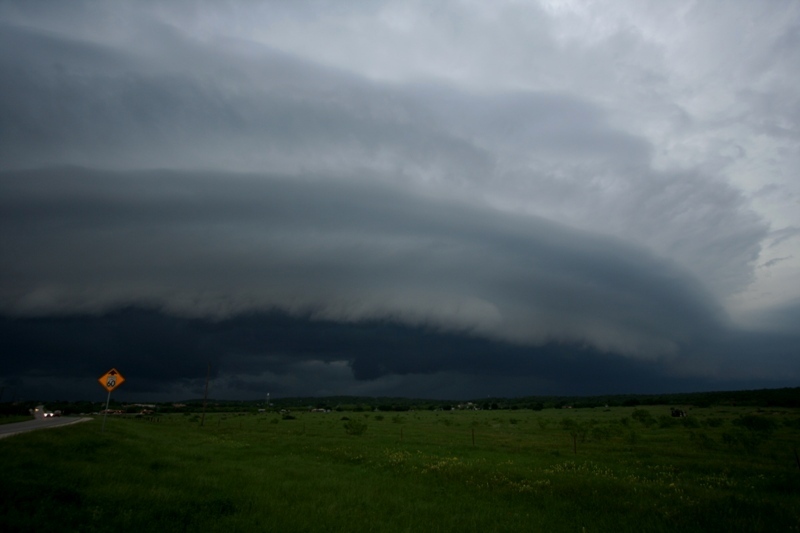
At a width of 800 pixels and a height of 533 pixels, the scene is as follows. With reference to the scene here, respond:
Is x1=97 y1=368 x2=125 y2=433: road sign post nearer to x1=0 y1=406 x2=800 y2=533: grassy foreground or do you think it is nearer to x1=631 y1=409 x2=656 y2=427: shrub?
x1=0 y1=406 x2=800 y2=533: grassy foreground

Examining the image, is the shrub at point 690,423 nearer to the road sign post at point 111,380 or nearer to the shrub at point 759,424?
the shrub at point 759,424

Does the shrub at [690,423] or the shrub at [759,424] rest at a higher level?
the shrub at [759,424]

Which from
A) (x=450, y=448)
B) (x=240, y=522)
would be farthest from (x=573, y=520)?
(x=450, y=448)

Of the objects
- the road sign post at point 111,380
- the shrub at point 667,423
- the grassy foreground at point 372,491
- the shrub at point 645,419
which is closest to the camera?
the grassy foreground at point 372,491

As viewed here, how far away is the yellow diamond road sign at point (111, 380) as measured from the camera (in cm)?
3391

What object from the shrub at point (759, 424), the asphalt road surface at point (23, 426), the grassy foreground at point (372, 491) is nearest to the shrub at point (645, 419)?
the shrub at point (759, 424)

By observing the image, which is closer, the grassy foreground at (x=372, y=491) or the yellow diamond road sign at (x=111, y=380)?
the grassy foreground at (x=372, y=491)

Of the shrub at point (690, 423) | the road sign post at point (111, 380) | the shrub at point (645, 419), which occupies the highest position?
the road sign post at point (111, 380)

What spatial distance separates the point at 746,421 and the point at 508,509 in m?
62.4

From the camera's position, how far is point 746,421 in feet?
207

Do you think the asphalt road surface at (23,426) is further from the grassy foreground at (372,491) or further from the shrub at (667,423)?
the shrub at (667,423)

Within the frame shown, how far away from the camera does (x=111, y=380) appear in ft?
113

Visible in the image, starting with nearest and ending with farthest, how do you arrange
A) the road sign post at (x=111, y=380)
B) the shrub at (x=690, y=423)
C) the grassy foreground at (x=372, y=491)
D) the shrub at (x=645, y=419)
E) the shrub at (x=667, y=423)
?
the grassy foreground at (x=372, y=491), the road sign post at (x=111, y=380), the shrub at (x=690, y=423), the shrub at (x=667, y=423), the shrub at (x=645, y=419)

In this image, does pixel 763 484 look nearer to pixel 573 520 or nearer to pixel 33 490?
pixel 573 520
